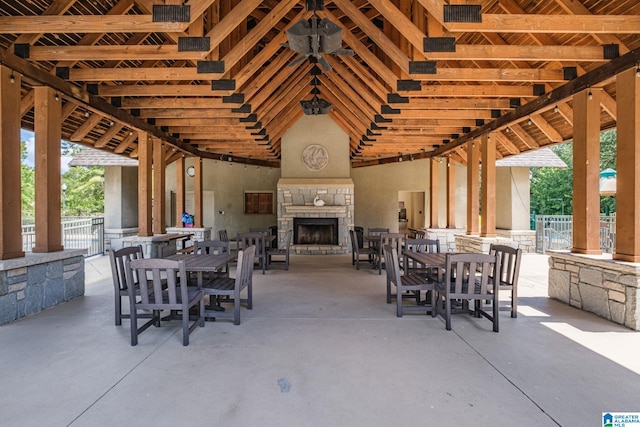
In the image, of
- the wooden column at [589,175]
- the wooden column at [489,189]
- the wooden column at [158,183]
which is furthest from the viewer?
the wooden column at [158,183]

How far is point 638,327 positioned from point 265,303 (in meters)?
4.24

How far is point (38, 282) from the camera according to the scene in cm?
433

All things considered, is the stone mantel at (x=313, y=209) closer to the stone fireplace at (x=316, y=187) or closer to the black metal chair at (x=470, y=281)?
the stone fireplace at (x=316, y=187)

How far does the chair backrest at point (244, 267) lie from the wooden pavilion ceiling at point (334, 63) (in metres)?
2.58

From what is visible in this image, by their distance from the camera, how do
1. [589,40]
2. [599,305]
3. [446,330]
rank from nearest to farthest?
[446,330]
[599,305]
[589,40]

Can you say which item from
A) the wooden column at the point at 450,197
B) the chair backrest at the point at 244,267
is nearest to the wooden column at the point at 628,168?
the chair backrest at the point at 244,267

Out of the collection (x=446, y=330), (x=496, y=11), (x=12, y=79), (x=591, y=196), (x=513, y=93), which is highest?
(x=496, y=11)

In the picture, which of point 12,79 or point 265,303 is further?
point 265,303

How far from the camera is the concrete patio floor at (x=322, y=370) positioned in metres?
2.15

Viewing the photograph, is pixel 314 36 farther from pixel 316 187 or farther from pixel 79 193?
pixel 79 193

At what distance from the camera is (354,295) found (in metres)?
5.16

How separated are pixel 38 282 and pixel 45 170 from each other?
1.51 m

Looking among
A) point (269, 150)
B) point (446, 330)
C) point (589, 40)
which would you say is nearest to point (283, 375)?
point (446, 330)

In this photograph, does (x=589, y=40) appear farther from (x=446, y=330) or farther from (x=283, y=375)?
(x=283, y=375)
